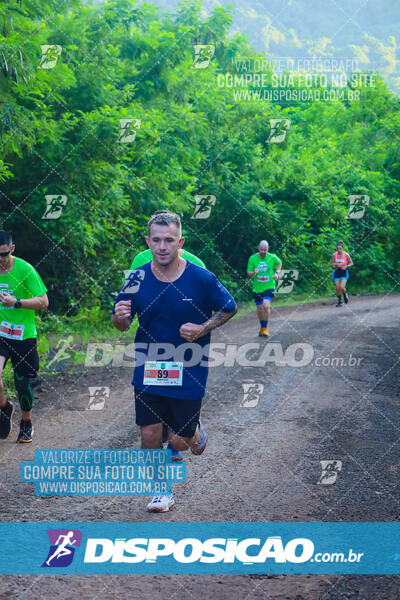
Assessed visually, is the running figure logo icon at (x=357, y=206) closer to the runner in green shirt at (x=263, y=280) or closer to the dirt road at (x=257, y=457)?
the runner in green shirt at (x=263, y=280)

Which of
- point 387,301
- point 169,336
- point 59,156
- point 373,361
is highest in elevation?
point 169,336

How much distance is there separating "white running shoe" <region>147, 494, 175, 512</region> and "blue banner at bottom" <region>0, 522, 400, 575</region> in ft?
0.94

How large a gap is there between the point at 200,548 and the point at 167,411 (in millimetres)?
1118

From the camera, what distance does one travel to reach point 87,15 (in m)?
16.7

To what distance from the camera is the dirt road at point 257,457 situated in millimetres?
4250

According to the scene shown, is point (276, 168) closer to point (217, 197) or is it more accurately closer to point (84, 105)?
point (217, 197)

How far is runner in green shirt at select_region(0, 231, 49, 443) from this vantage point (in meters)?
7.32

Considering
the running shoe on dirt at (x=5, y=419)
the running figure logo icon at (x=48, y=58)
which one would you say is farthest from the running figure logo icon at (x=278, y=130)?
the running shoe on dirt at (x=5, y=419)

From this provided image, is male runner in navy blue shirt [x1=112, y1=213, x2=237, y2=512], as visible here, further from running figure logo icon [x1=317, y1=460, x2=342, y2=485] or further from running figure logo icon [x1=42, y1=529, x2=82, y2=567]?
running figure logo icon [x1=317, y1=460, x2=342, y2=485]

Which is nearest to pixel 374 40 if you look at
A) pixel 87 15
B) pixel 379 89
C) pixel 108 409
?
pixel 379 89

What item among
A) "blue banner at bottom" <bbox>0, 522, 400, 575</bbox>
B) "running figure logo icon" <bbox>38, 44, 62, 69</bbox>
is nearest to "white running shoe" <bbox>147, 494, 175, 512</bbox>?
"blue banner at bottom" <bbox>0, 522, 400, 575</bbox>

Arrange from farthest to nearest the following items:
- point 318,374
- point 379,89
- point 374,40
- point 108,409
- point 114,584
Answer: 1. point 374,40
2. point 379,89
3. point 318,374
4. point 108,409
5. point 114,584

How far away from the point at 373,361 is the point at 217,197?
44.9ft

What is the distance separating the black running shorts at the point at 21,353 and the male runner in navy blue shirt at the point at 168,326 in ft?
8.18
